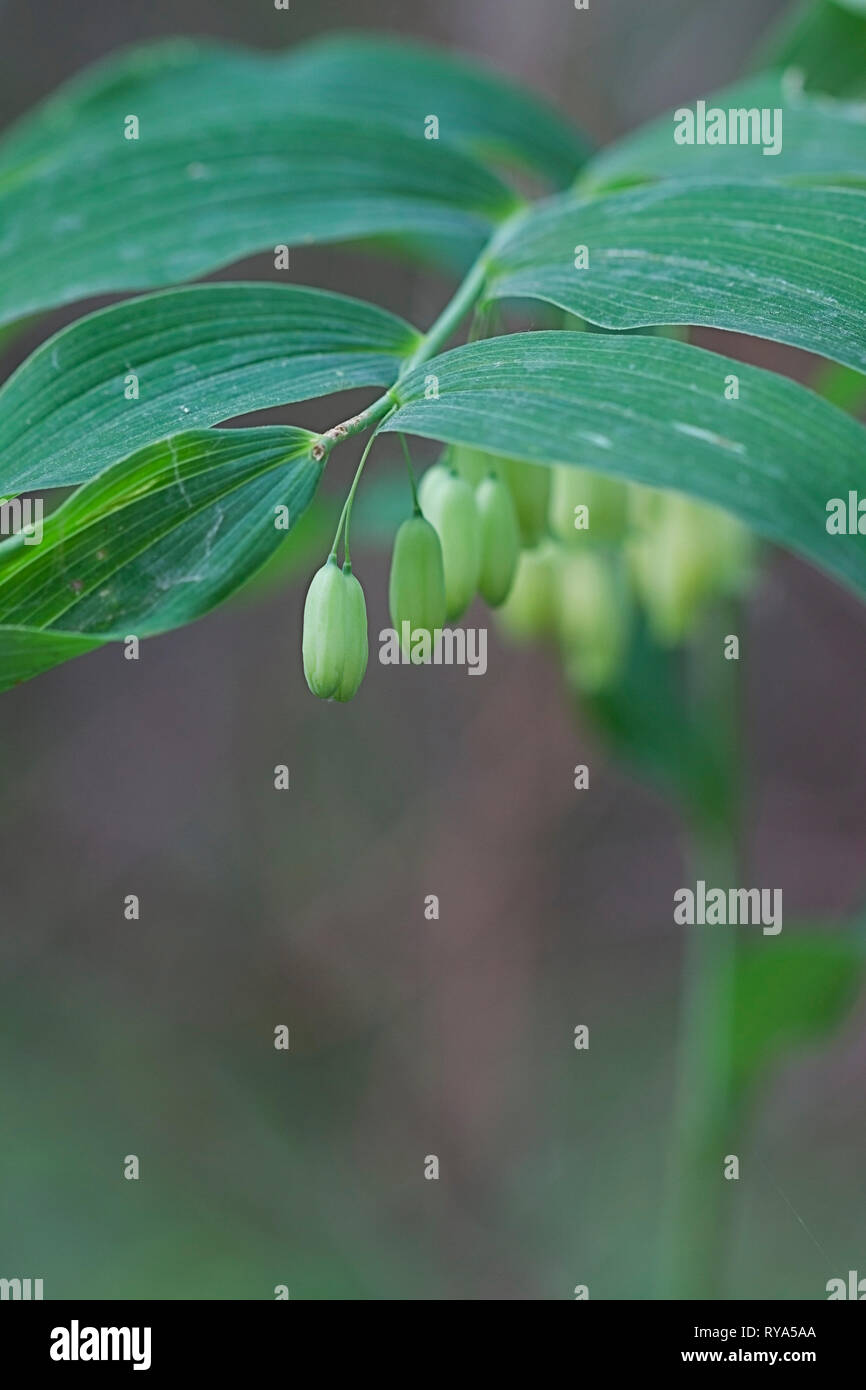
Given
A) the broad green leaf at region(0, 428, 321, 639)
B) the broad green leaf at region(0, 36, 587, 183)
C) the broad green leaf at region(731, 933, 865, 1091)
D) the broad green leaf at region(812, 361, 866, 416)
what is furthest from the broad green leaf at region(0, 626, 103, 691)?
the broad green leaf at region(731, 933, 865, 1091)

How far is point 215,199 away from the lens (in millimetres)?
621

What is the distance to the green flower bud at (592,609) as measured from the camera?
94cm

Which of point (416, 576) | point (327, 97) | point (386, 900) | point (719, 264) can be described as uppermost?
point (327, 97)

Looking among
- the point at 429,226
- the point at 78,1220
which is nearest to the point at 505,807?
the point at 78,1220

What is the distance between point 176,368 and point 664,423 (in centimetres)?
20

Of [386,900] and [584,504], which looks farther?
[386,900]

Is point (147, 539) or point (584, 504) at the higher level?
point (584, 504)

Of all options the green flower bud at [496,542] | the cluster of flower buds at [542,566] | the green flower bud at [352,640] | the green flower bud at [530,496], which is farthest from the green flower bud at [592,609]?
the green flower bud at [352,640]

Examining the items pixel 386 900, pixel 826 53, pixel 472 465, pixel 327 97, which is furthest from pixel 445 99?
pixel 386 900

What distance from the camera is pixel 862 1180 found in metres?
2.01

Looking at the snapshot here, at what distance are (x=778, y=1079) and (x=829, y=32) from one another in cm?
177

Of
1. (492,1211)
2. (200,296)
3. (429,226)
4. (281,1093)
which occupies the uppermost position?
(429,226)

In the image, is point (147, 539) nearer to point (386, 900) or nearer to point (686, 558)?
point (686, 558)
